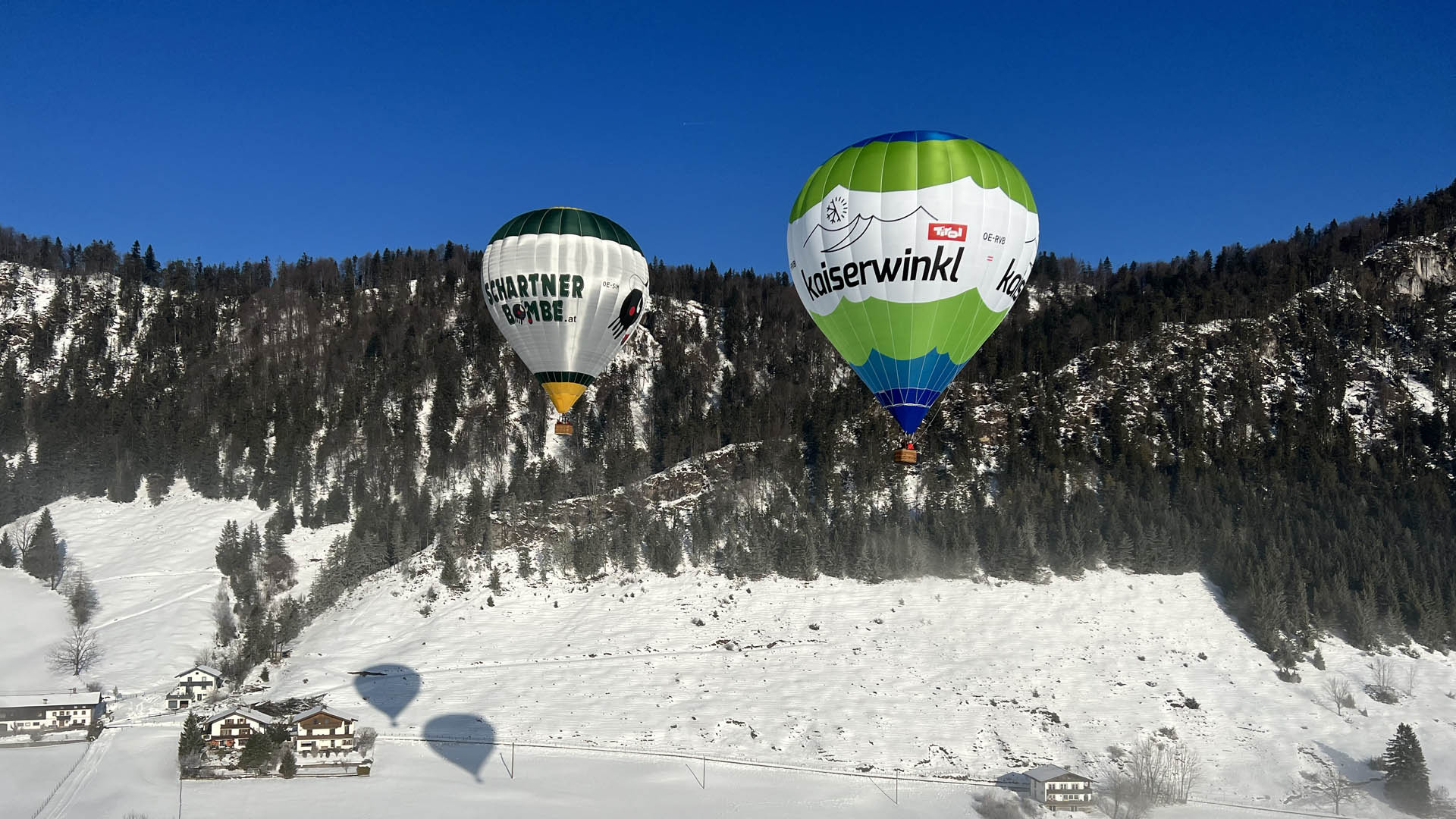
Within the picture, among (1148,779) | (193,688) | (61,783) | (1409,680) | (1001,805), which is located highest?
(193,688)

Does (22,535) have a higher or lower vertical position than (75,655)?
higher

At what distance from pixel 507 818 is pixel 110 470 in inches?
3584

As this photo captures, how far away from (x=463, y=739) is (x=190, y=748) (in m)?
12.1

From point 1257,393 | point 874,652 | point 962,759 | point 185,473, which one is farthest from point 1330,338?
Answer: point 185,473

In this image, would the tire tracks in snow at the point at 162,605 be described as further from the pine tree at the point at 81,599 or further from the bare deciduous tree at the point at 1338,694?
the bare deciduous tree at the point at 1338,694

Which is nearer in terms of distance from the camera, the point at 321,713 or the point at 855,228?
the point at 855,228

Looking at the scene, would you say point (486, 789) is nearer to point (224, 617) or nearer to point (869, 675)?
point (869, 675)

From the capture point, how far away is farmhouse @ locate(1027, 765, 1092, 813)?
147 ft

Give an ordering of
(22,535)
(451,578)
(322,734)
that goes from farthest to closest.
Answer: (22,535), (451,578), (322,734)

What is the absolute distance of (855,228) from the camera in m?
27.2

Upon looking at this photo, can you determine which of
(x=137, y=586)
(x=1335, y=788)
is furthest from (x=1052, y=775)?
(x=137, y=586)

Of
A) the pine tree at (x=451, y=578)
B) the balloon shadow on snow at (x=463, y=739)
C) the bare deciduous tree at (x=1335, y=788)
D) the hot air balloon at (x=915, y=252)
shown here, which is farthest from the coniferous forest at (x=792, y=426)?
the hot air balloon at (x=915, y=252)

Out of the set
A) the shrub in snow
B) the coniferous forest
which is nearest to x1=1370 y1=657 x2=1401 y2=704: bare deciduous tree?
the coniferous forest

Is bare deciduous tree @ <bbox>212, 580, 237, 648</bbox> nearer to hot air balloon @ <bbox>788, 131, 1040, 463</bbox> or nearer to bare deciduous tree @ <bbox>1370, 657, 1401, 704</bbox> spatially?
hot air balloon @ <bbox>788, 131, 1040, 463</bbox>
